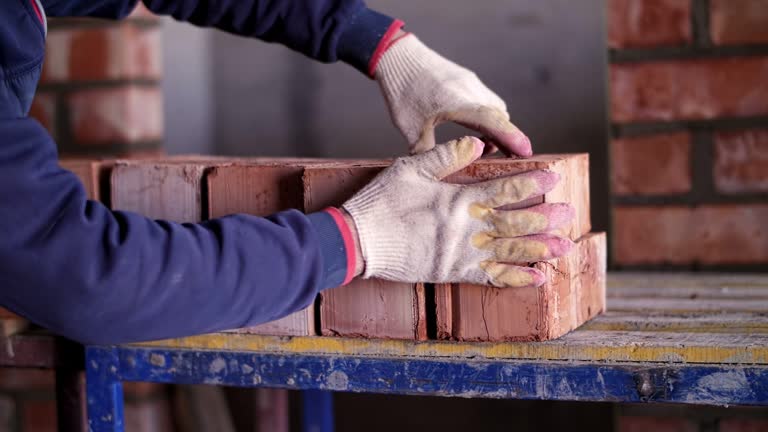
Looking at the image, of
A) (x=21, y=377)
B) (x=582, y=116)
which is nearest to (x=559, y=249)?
(x=582, y=116)

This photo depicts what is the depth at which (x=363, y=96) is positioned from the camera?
256 centimetres

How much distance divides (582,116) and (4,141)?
164cm

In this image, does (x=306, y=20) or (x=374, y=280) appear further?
(x=306, y=20)

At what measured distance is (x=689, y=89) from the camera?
192 cm

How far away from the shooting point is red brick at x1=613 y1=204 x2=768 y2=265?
193cm

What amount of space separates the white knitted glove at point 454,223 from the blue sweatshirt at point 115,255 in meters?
0.06

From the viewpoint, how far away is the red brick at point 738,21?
186 centimetres

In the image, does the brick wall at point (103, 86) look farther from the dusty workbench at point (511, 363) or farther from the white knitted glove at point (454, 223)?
the white knitted glove at point (454, 223)

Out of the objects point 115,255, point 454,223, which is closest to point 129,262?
point 115,255

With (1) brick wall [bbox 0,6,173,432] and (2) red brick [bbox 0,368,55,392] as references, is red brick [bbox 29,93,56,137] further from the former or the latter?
(2) red brick [bbox 0,368,55,392]

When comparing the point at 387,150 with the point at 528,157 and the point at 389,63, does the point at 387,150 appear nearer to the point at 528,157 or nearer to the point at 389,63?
the point at 389,63

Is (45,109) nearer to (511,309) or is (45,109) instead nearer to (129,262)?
(129,262)

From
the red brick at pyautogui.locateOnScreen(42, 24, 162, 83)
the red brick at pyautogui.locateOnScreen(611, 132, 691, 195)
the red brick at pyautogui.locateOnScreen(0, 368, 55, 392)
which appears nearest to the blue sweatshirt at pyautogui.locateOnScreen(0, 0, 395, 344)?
the red brick at pyautogui.locateOnScreen(611, 132, 691, 195)

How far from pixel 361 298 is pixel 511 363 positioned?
223 millimetres
